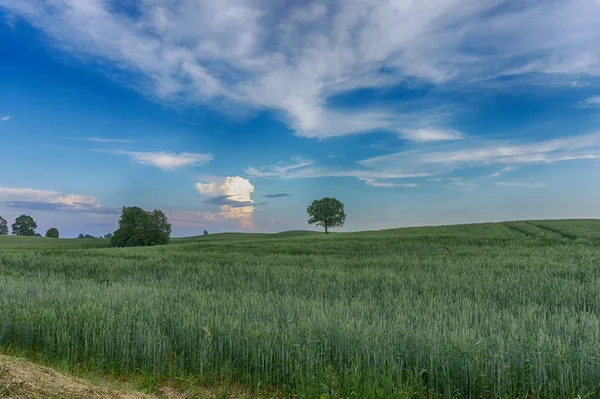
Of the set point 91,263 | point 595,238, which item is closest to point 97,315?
point 91,263

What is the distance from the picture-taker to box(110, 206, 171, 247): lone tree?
69.9 meters

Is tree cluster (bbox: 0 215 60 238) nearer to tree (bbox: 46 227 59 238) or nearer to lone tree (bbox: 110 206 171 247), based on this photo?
tree (bbox: 46 227 59 238)

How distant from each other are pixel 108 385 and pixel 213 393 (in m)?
1.90

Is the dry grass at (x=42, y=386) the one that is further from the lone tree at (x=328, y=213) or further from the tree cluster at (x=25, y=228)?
the tree cluster at (x=25, y=228)

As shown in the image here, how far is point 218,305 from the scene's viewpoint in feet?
30.3

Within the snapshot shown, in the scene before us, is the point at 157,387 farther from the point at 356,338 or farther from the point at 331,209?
the point at 331,209

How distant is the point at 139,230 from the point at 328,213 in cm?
4244

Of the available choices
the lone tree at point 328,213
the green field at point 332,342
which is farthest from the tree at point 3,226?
the green field at point 332,342

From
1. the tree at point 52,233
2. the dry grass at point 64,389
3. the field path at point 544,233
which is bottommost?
the dry grass at point 64,389

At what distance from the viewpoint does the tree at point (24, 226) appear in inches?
4466

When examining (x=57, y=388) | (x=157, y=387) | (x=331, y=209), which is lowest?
(x=157, y=387)

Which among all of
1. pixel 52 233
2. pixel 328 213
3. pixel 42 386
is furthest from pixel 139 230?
pixel 42 386

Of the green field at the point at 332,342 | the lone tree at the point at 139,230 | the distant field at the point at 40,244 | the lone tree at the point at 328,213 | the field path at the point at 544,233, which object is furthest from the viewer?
the lone tree at the point at 328,213

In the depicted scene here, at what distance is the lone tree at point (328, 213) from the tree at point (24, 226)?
99.2 metres
